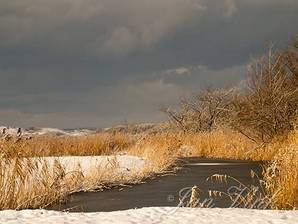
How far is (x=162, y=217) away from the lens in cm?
630

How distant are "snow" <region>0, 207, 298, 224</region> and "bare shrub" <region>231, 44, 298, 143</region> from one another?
1723cm

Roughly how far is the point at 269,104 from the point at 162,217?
1821 centimetres

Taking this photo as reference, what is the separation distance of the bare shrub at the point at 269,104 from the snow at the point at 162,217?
17235 mm

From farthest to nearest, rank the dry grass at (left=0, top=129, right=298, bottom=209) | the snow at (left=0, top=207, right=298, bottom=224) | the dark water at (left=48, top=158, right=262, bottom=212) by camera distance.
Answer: the dark water at (left=48, top=158, right=262, bottom=212) < the dry grass at (left=0, top=129, right=298, bottom=209) < the snow at (left=0, top=207, right=298, bottom=224)

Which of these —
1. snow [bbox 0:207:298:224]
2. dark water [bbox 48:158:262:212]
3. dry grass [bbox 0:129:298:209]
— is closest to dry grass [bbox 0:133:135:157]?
dry grass [bbox 0:129:298:209]

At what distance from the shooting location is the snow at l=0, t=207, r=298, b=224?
19.9 ft

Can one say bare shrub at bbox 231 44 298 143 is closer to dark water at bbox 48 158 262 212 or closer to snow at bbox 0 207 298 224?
dark water at bbox 48 158 262 212

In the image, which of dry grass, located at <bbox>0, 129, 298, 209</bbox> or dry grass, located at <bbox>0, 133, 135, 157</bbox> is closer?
dry grass, located at <bbox>0, 129, 298, 209</bbox>

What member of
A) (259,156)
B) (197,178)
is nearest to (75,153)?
(259,156)

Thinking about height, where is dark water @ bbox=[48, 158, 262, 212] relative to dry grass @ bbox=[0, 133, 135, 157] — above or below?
below

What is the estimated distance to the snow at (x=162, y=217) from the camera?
6.07m

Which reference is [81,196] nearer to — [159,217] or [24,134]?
[24,134]

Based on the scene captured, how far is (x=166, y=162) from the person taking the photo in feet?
59.4

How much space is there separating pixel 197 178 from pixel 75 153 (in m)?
8.86
